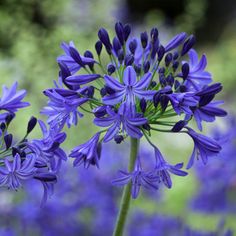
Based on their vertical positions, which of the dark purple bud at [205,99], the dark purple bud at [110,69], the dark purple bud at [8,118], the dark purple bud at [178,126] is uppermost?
the dark purple bud at [110,69]

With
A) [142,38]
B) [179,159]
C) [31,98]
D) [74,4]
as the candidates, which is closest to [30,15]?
[74,4]

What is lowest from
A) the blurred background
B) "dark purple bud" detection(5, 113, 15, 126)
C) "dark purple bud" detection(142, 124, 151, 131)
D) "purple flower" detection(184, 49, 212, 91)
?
"dark purple bud" detection(5, 113, 15, 126)

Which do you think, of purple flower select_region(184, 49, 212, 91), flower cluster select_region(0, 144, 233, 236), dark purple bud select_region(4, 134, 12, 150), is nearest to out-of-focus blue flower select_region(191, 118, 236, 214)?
flower cluster select_region(0, 144, 233, 236)

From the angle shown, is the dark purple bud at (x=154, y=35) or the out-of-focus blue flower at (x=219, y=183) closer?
the dark purple bud at (x=154, y=35)

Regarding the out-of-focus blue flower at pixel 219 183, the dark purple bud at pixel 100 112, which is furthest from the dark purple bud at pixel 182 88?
the out-of-focus blue flower at pixel 219 183

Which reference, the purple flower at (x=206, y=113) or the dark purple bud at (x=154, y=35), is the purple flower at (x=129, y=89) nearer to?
the purple flower at (x=206, y=113)

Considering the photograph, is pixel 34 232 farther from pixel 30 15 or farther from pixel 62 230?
pixel 30 15

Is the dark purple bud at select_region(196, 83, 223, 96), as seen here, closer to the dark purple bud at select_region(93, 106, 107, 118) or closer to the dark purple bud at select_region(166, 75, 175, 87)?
the dark purple bud at select_region(166, 75, 175, 87)

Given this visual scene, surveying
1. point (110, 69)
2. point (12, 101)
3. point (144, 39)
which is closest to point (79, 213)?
point (12, 101)
